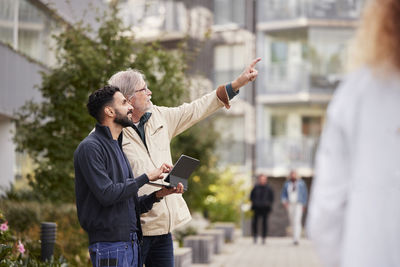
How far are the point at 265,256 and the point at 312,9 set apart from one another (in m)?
17.7

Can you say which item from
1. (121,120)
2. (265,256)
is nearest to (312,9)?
(265,256)

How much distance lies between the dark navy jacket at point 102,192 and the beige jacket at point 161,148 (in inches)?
17.5

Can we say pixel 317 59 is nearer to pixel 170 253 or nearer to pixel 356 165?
pixel 170 253

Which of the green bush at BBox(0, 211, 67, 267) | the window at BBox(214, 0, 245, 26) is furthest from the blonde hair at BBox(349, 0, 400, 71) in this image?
the window at BBox(214, 0, 245, 26)

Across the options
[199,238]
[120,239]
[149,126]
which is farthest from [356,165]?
[199,238]

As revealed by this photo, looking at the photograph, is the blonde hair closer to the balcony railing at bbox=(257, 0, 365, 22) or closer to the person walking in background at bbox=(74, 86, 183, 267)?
the person walking in background at bbox=(74, 86, 183, 267)

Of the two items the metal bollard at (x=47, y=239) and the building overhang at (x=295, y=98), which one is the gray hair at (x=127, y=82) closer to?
the metal bollard at (x=47, y=239)

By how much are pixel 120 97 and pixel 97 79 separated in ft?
23.7

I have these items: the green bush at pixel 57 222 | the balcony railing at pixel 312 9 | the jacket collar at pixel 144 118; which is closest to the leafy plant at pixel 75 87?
the green bush at pixel 57 222

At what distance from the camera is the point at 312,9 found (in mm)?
33031

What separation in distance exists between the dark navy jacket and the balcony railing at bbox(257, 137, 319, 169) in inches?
1122

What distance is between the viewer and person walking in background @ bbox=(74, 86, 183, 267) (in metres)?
4.72

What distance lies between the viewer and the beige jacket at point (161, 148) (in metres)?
5.35

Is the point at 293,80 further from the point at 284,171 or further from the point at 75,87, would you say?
the point at 75,87
